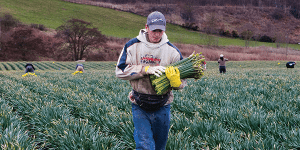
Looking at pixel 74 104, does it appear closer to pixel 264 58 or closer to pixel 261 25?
pixel 264 58

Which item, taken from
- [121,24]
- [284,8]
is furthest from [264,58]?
[284,8]

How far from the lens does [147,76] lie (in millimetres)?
2504

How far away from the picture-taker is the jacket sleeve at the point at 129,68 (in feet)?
7.85

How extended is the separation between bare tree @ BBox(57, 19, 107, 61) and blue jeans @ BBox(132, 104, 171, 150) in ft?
162

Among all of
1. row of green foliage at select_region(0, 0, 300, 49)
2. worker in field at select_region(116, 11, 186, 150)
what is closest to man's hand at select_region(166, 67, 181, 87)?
worker in field at select_region(116, 11, 186, 150)

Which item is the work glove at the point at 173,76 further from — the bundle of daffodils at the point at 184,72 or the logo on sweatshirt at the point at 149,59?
the logo on sweatshirt at the point at 149,59

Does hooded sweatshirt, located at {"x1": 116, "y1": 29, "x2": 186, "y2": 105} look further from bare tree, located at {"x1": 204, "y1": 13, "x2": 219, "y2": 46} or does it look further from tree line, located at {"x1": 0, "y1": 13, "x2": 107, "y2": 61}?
bare tree, located at {"x1": 204, "y1": 13, "x2": 219, "y2": 46}

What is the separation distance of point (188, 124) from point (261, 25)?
114m

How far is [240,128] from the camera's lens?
371cm

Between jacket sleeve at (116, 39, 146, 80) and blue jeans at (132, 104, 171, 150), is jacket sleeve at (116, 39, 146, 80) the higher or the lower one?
the higher one

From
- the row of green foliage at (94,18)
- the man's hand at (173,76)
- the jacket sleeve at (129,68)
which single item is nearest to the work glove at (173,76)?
the man's hand at (173,76)

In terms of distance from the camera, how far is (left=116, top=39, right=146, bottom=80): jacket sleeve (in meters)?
2.39

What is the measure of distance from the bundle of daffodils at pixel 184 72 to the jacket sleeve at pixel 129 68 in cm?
16

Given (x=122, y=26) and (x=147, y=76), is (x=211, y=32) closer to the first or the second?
(x=122, y=26)
